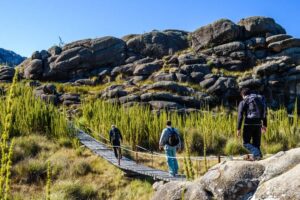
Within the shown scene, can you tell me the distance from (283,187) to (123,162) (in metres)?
9.97

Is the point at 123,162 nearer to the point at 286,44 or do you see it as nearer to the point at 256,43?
the point at 286,44

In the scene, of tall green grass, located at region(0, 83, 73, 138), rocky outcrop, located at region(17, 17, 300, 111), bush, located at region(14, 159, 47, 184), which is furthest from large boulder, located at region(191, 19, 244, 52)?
bush, located at region(14, 159, 47, 184)

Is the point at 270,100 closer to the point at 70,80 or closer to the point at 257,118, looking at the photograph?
the point at 70,80

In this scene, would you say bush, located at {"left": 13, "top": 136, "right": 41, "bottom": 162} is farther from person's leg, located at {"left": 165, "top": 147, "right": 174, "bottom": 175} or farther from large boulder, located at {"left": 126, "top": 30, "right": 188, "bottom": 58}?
large boulder, located at {"left": 126, "top": 30, "right": 188, "bottom": 58}

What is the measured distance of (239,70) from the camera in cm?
3409

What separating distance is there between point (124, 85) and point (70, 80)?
25.4 feet

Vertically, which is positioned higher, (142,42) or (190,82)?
(142,42)

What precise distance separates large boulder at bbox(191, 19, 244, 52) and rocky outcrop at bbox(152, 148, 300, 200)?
3092 cm

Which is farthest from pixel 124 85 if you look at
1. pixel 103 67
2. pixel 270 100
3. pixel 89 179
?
pixel 89 179

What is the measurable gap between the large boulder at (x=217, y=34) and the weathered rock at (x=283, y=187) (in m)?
32.3

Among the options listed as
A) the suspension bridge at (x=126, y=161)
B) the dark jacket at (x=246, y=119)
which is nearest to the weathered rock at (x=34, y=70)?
the suspension bridge at (x=126, y=161)

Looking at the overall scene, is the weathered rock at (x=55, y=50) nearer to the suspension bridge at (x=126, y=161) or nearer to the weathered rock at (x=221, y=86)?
the weathered rock at (x=221, y=86)

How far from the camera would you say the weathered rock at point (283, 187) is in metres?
5.59

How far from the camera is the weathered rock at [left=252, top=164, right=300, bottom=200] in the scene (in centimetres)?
559
